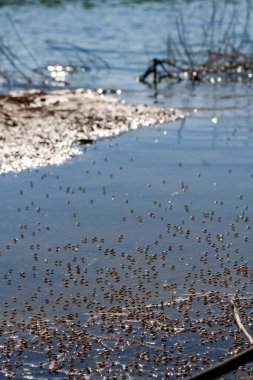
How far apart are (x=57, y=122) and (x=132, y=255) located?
16.2 feet

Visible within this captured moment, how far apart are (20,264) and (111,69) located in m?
11.3

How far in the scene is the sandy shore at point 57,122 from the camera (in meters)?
9.70

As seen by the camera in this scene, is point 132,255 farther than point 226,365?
Yes

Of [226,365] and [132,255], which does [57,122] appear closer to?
[132,255]

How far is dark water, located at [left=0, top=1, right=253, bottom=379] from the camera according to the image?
5090 millimetres

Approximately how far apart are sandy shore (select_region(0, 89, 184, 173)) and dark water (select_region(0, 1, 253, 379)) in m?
0.28

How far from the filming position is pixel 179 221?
7363 millimetres

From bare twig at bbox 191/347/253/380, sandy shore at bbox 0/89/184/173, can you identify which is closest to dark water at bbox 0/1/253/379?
sandy shore at bbox 0/89/184/173

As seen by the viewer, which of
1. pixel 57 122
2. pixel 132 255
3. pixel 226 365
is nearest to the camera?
pixel 226 365

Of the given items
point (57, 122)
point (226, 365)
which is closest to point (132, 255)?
point (226, 365)

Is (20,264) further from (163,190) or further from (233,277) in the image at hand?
(163,190)

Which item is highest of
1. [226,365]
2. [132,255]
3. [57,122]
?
[57,122]

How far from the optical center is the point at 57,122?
1130 cm

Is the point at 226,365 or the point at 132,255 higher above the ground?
the point at 132,255
